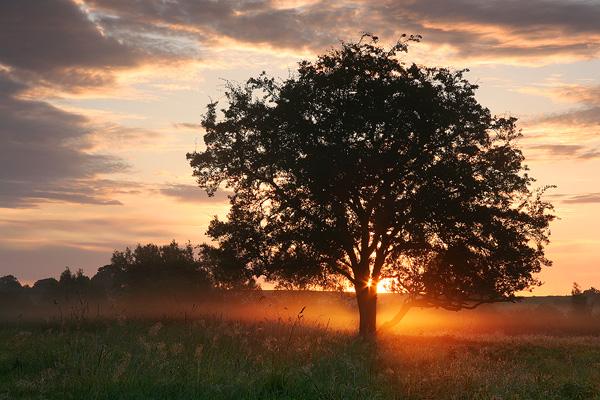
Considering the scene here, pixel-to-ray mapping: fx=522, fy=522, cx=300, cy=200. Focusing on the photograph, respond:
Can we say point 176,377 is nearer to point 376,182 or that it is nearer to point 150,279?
point 376,182

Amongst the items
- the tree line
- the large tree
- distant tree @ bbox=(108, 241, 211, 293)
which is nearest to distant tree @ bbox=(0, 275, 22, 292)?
the tree line

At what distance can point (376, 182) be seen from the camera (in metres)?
24.3

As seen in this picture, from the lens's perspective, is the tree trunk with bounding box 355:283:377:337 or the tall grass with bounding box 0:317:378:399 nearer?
the tall grass with bounding box 0:317:378:399

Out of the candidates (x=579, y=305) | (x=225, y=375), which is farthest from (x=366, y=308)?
(x=579, y=305)

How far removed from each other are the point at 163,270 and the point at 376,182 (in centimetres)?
2622

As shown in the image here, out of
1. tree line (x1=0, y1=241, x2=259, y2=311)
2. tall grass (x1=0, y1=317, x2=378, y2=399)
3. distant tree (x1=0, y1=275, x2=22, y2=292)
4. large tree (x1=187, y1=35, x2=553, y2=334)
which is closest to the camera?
tall grass (x1=0, y1=317, x2=378, y2=399)

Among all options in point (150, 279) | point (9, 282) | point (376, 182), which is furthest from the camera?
point (9, 282)

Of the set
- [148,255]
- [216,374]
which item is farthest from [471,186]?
[148,255]

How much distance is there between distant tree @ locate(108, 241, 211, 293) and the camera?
4312cm

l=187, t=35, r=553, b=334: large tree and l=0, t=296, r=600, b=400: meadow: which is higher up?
l=187, t=35, r=553, b=334: large tree

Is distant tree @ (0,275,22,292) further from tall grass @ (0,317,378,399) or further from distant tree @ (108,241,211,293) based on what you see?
tall grass @ (0,317,378,399)

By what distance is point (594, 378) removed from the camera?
40.3 ft

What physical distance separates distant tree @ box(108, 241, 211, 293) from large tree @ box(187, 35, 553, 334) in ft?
61.1

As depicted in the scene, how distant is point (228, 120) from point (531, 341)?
18497mm
